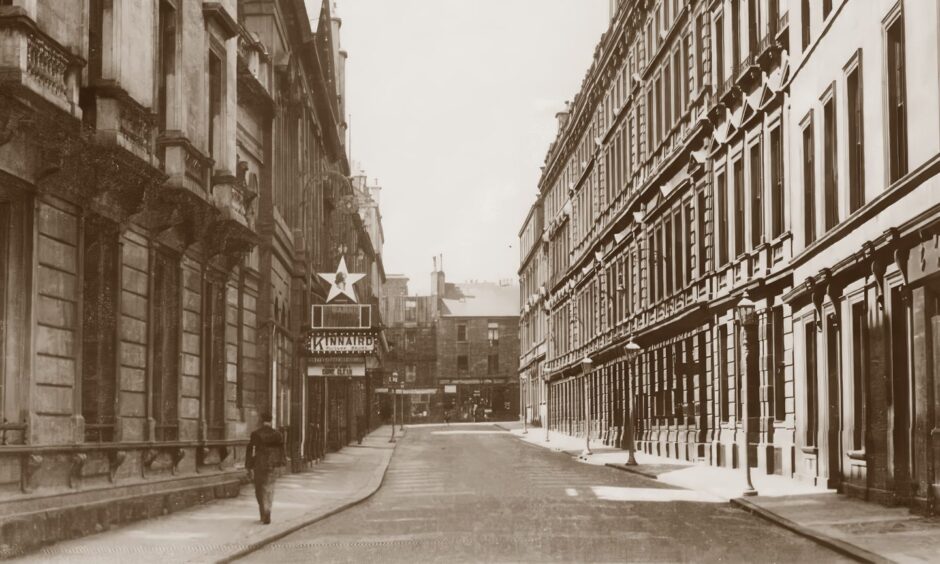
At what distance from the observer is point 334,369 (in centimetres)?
3212

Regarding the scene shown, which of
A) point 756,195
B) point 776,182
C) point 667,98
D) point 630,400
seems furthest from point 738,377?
point 630,400

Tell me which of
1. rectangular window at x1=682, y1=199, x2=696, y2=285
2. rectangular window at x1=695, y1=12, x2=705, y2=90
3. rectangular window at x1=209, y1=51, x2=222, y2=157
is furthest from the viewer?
rectangular window at x1=682, y1=199, x2=696, y2=285

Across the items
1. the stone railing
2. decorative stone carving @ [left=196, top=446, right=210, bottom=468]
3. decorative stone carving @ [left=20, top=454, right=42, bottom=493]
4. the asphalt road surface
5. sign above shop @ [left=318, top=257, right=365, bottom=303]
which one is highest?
the stone railing

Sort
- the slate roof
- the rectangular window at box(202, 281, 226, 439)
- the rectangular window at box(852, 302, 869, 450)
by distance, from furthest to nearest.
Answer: the slate roof → the rectangular window at box(202, 281, 226, 439) → the rectangular window at box(852, 302, 869, 450)

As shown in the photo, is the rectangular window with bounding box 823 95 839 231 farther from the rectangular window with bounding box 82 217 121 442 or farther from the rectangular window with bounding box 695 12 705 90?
the rectangular window with bounding box 82 217 121 442

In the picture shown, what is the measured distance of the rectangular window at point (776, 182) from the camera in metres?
27.8

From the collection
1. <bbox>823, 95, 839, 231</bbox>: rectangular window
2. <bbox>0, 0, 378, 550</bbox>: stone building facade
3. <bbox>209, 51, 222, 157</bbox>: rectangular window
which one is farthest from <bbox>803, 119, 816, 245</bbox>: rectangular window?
<bbox>209, 51, 222, 157</bbox>: rectangular window

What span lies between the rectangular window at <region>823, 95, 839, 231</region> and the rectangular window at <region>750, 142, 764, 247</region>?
5.14m

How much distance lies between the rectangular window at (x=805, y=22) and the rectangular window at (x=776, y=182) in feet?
8.50

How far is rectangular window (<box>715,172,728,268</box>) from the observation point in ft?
106

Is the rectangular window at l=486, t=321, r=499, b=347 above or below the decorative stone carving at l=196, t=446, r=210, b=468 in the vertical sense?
above

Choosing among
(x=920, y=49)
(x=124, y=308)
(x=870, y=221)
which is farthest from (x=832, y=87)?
(x=124, y=308)

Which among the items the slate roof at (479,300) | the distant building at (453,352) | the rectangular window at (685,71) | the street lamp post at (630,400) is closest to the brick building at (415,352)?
the distant building at (453,352)

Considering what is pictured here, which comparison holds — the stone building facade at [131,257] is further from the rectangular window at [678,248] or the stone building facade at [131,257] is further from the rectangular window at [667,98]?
the rectangular window at [667,98]
